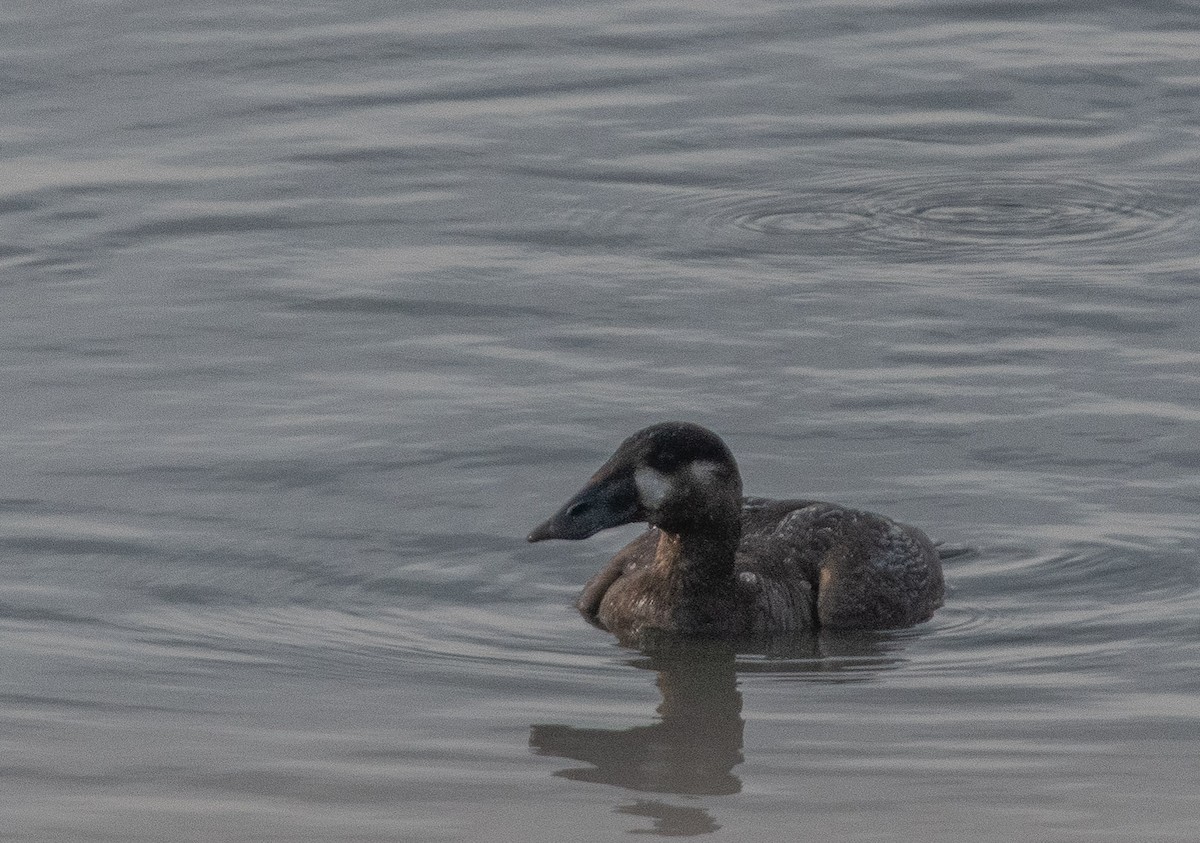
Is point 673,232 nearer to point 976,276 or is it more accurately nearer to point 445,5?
point 976,276

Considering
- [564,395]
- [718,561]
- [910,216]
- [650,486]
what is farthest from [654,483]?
[910,216]

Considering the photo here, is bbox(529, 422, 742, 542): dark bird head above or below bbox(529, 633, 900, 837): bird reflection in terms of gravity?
above

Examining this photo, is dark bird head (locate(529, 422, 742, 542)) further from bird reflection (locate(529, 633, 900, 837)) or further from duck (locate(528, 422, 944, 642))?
bird reflection (locate(529, 633, 900, 837))

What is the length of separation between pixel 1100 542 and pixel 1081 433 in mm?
1353

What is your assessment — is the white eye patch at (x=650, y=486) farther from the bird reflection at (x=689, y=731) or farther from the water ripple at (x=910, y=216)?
the water ripple at (x=910, y=216)

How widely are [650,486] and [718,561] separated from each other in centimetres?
54

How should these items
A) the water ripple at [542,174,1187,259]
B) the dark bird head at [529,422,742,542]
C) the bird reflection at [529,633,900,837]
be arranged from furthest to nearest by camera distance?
the water ripple at [542,174,1187,259] → the dark bird head at [529,422,742,542] → the bird reflection at [529,633,900,837]

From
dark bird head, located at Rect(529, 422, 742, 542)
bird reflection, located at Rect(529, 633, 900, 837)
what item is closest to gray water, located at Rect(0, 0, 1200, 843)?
bird reflection, located at Rect(529, 633, 900, 837)

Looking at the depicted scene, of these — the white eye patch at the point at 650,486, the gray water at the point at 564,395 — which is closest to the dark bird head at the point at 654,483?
the white eye patch at the point at 650,486

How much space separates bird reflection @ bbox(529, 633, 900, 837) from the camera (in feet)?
27.1

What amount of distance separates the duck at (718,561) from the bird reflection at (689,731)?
5.8 inches

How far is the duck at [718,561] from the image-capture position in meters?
10.6

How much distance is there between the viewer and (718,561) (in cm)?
1093

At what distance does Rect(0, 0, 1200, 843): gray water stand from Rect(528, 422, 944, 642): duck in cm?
21
